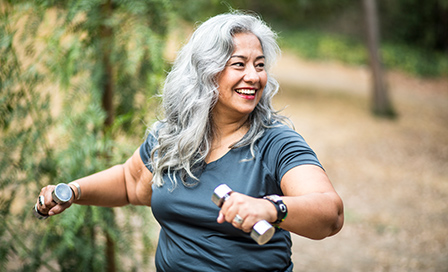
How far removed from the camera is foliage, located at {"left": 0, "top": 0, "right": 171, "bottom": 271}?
2768 millimetres

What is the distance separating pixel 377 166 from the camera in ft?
30.2

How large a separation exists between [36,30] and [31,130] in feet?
2.15

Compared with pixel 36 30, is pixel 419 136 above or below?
below

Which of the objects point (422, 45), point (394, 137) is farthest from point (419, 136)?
point (422, 45)

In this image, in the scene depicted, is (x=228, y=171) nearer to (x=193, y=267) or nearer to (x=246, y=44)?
(x=193, y=267)

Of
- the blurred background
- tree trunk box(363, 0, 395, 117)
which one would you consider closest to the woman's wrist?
the blurred background

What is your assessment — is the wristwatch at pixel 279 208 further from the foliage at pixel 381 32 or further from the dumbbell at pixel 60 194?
the foliage at pixel 381 32

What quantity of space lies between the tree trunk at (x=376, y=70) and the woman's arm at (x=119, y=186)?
35.3ft

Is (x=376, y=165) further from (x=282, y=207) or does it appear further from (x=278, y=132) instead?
(x=282, y=207)

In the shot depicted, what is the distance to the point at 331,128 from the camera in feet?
35.4

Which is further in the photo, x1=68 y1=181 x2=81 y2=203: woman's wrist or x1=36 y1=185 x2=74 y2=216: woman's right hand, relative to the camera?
x1=68 y1=181 x2=81 y2=203: woman's wrist

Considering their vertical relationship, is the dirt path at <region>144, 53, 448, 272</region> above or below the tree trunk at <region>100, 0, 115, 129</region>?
below

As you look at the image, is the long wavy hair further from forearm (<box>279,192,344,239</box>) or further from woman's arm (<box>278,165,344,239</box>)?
forearm (<box>279,192,344,239</box>)

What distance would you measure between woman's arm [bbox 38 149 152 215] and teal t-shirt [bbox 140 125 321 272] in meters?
0.26
